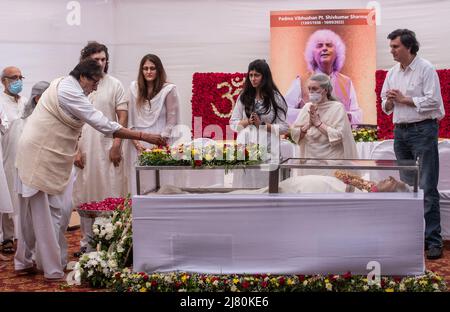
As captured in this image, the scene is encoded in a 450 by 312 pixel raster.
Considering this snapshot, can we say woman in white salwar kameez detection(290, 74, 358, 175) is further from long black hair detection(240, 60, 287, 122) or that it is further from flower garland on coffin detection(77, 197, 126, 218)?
flower garland on coffin detection(77, 197, 126, 218)

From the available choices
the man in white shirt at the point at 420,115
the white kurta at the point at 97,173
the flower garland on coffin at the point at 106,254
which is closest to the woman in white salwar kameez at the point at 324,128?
the man in white shirt at the point at 420,115

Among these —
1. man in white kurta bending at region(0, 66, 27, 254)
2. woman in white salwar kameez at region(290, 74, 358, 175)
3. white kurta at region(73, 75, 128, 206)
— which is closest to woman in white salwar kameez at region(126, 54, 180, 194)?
white kurta at region(73, 75, 128, 206)

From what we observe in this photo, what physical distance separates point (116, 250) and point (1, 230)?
2.07 m

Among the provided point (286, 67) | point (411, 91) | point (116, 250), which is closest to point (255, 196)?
point (116, 250)

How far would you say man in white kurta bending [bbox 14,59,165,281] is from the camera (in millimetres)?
4992

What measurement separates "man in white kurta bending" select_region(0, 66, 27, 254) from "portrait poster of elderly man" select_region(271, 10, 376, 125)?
3.58m

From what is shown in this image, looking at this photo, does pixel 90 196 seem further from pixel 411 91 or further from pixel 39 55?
pixel 39 55

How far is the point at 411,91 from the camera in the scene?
5801mm

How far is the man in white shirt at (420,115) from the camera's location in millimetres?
5707

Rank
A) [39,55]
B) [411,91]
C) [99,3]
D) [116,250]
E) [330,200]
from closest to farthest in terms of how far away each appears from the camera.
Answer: [330,200] < [116,250] < [411,91] < [39,55] < [99,3]

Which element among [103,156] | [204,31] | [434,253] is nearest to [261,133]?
[103,156]

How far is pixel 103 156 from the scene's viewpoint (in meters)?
6.30

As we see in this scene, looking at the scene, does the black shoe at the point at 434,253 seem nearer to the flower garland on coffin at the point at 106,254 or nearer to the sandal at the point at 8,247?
the flower garland on coffin at the point at 106,254

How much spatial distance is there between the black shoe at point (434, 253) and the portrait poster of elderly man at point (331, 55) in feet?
12.3
